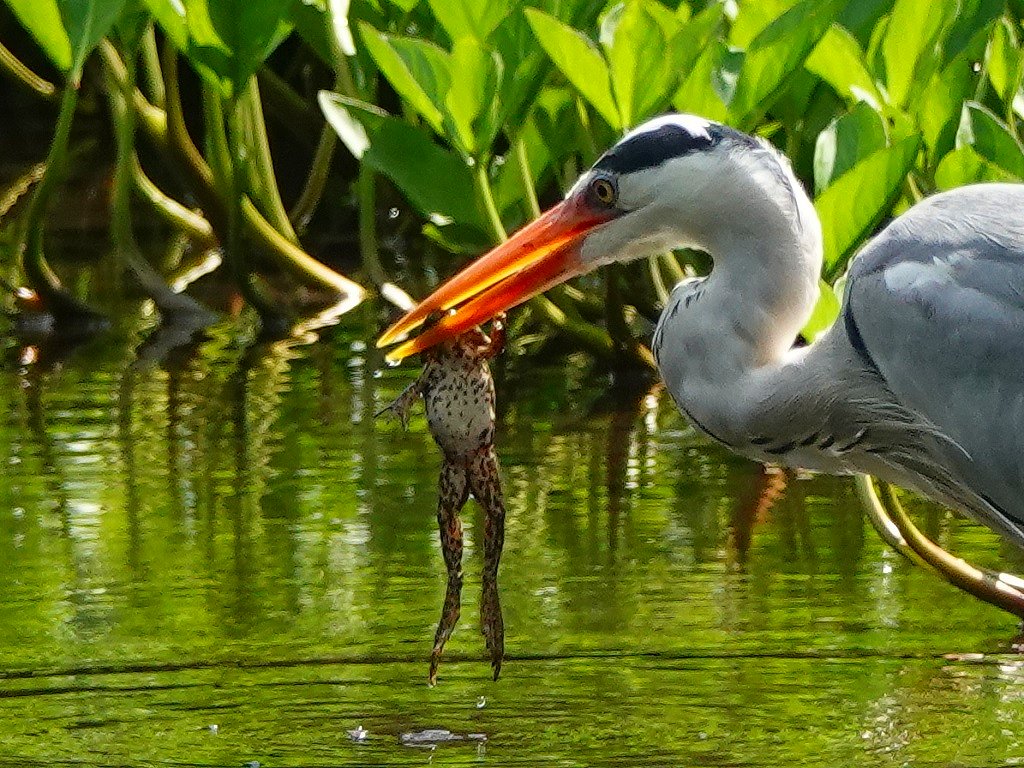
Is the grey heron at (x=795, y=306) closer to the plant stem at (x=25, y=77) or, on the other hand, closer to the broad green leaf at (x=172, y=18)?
the broad green leaf at (x=172, y=18)

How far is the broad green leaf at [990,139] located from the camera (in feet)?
20.5

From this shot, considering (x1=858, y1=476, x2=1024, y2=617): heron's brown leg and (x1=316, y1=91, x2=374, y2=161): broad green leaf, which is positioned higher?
(x1=316, y1=91, x2=374, y2=161): broad green leaf

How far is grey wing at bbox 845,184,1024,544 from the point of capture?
491cm

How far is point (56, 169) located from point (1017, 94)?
12.3 ft

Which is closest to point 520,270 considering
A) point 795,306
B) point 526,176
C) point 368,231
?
point 795,306

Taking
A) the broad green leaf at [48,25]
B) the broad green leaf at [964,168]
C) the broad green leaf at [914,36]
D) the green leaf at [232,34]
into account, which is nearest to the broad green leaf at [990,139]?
the broad green leaf at [964,168]

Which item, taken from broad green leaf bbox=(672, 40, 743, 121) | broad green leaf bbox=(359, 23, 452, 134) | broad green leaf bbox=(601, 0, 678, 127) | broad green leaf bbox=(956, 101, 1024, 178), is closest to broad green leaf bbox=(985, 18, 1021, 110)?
broad green leaf bbox=(956, 101, 1024, 178)

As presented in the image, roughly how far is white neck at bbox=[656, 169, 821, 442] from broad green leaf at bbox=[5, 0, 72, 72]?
11.6ft

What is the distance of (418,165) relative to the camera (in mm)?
7250

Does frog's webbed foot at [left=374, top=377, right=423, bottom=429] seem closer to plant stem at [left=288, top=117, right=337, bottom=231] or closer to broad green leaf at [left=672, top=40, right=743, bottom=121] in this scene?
broad green leaf at [left=672, top=40, right=743, bottom=121]

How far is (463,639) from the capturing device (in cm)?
557

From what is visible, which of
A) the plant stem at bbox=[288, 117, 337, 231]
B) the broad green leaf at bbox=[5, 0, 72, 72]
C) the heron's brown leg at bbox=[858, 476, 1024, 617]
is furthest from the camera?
the plant stem at bbox=[288, 117, 337, 231]

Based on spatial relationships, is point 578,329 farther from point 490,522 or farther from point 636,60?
point 490,522

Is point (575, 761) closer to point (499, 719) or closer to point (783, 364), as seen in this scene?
point (499, 719)
